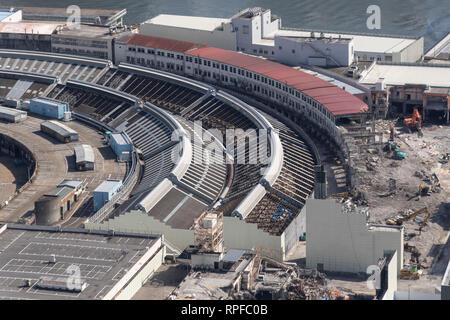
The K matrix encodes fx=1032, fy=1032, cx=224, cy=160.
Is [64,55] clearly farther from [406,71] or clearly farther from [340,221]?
[340,221]

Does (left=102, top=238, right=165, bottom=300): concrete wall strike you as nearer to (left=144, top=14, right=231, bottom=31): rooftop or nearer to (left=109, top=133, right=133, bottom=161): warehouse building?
(left=109, top=133, right=133, bottom=161): warehouse building

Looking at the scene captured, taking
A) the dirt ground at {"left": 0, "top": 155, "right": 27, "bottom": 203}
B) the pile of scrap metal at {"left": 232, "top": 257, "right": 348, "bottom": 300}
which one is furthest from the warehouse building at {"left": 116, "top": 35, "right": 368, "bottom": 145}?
the pile of scrap metal at {"left": 232, "top": 257, "right": 348, "bottom": 300}

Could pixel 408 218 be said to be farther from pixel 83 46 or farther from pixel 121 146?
pixel 83 46

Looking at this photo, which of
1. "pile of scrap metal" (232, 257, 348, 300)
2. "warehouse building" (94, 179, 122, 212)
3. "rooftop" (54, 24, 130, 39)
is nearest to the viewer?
"pile of scrap metal" (232, 257, 348, 300)

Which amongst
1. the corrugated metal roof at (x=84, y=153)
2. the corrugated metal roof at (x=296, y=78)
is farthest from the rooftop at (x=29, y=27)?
the corrugated metal roof at (x=84, y=153)

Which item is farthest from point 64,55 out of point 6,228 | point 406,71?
point 6,228

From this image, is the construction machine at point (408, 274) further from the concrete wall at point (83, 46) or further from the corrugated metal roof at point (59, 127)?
the concrete wall at point (83, 46)
